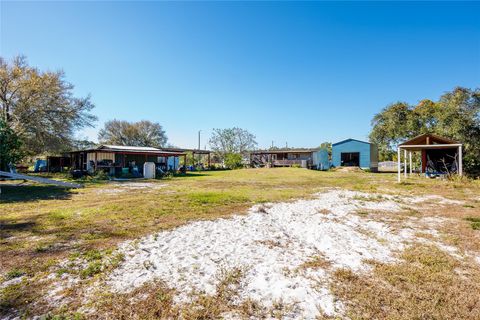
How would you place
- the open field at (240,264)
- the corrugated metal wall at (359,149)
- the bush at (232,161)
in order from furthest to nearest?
the bush at (232,161) → the corrugated metal wall at (359,149) → the open field at (240,264)

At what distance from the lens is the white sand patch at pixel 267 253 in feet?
9.60

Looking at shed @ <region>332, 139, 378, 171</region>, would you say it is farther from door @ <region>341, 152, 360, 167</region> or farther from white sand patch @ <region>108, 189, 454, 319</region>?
white sand patch @ <region>108, 189, 454, 319</region>

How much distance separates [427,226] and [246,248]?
4403mm

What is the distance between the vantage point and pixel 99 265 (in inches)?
137

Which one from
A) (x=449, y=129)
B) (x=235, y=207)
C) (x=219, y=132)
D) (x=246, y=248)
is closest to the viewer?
(x=246, y=248)

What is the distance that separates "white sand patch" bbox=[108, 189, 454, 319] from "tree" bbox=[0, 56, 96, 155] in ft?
64.6

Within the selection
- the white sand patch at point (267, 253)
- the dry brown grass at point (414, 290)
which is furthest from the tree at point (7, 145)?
the dry brown grass at point (414, 290)

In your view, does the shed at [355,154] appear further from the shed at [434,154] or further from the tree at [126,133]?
the tree at [126,133]

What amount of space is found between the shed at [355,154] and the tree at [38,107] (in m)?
29.3

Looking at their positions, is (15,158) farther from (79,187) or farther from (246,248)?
(246,248)

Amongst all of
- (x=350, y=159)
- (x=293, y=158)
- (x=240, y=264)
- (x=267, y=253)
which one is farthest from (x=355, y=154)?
(x=240, y=264)

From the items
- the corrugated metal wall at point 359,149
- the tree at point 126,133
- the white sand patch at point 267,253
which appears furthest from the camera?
the tree at point 126,133

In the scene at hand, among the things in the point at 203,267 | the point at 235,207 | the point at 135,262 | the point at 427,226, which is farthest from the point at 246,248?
the point at 427,226

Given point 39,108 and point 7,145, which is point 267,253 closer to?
point 7,145
